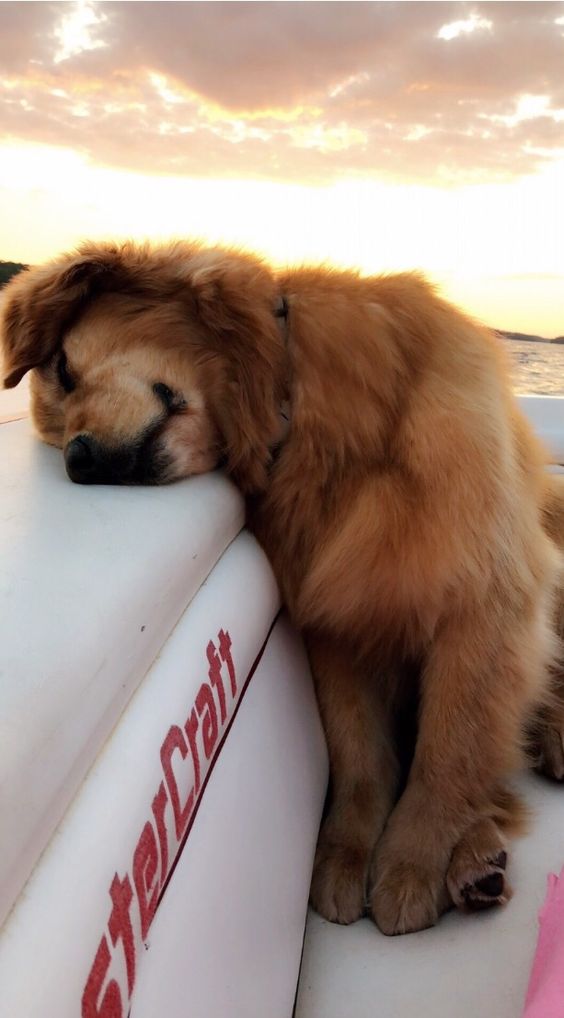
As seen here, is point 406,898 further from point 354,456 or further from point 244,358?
point 244,358

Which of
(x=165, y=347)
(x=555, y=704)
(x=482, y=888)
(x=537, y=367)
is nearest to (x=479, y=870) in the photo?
(x=482, y=888)

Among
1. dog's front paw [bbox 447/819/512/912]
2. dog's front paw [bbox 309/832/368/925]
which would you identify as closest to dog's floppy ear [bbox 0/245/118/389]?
dog's front paw [bbox 309/832/368/925]

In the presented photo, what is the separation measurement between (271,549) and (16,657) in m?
0.92

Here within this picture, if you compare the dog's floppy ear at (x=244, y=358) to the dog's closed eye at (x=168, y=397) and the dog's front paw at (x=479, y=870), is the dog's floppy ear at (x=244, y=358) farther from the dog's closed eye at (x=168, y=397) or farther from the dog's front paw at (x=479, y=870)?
the dog's front paw at (x=479, y=870)

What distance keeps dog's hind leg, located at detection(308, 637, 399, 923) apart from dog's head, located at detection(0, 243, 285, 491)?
1.43 feet

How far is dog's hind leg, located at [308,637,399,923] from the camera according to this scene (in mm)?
1351

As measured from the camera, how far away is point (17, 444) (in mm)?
1467

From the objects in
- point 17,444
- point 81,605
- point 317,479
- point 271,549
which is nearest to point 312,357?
point 317,479

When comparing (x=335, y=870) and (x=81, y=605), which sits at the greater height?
(x=81, y=605)

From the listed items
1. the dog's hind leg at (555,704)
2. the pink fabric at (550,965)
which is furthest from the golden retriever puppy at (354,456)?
the pink fabric at (550,965)

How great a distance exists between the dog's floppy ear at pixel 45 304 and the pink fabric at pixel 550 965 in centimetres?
119

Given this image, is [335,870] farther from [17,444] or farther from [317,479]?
[17,444]

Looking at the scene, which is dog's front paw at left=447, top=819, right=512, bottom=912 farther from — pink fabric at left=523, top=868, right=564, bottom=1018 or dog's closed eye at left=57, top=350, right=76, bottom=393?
dog's closed eye at left=57, top=350, right=76, bottom=393

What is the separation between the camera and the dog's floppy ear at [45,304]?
148 centimetres
